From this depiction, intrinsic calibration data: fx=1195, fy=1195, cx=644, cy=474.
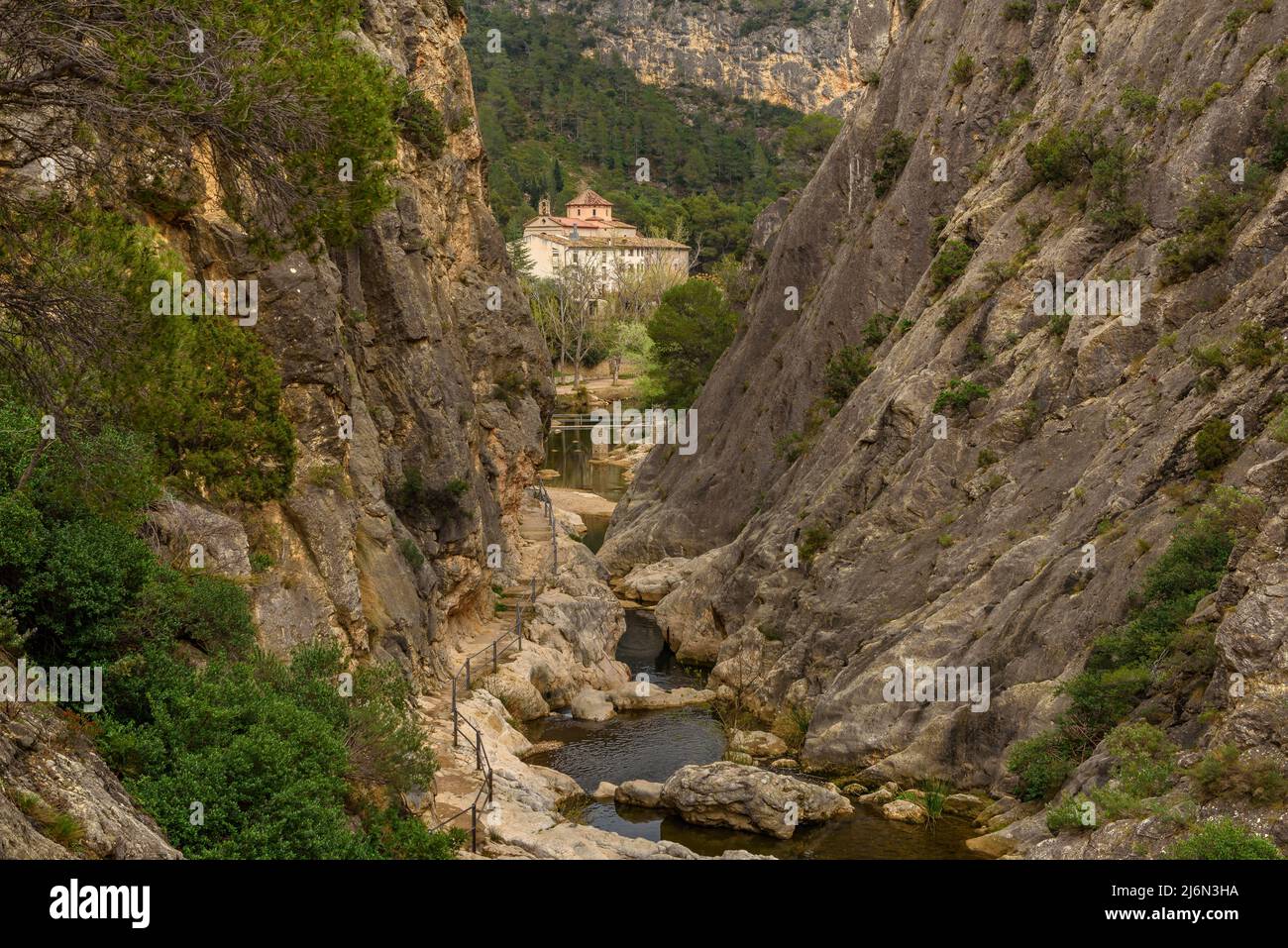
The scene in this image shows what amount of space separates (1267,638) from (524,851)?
11255 millimetres

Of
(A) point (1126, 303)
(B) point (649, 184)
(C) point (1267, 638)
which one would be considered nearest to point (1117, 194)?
(A) point (1126, 303)

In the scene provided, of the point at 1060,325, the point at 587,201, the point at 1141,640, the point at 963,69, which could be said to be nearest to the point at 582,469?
the point at 963,69

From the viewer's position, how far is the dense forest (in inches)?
5027

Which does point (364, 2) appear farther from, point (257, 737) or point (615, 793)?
point (257, 737)

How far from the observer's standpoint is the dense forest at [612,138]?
12769cm

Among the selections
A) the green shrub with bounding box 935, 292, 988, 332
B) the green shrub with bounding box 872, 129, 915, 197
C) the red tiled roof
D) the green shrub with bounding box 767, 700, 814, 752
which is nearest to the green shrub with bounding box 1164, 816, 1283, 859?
the green shrub with bounding box 767, 700, 814, 752

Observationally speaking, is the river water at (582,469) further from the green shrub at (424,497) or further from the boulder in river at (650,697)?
the green shrub at (424,497)

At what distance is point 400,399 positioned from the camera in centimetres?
3109

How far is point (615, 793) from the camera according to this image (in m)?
26.2

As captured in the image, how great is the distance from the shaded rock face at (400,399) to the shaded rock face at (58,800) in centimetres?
568

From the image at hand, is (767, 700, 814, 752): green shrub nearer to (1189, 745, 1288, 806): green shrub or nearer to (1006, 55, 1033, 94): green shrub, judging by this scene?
(1189, 745, 1288, 806): green shrub

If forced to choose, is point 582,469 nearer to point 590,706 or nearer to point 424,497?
point 590,706

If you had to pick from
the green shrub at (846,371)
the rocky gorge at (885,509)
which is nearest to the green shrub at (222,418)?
the rocky gorge at (885,509)

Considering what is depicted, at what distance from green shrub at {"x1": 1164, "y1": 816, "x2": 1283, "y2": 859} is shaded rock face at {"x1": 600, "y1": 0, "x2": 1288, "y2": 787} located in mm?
2138
